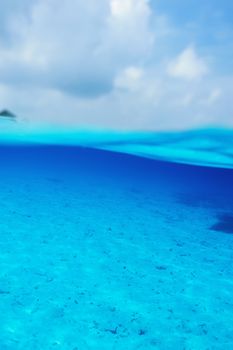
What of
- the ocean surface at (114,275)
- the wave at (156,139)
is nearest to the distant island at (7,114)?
the wave at (156,139)

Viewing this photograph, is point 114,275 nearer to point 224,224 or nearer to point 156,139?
point 224,224

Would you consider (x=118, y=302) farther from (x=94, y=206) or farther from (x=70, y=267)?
(x=94, y=206)

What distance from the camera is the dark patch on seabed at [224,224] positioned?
13.7 m

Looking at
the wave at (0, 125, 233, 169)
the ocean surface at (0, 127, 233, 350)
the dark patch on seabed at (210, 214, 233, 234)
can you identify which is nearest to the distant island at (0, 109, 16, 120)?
the wave at (0, 125, 233, 169)

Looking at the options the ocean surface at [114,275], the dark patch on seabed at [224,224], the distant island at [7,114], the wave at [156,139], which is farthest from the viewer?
the distant island at [7,114]

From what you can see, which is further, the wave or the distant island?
the distant island

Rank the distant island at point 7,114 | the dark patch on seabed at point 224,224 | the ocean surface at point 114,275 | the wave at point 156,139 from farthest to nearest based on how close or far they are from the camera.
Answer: the distant island at point 7,114
the wave at point 156,139
the dark patch on seabed at point 224,224
the ocean surface at point 114,275

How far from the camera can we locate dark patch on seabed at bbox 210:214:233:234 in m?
13.7

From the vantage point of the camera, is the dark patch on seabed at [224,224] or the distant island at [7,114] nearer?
the dark patch on seabed at [224,224]

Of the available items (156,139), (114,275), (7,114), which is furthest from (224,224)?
(7,114)

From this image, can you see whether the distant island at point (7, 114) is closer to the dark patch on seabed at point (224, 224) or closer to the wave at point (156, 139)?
the wave at point (156, 139)

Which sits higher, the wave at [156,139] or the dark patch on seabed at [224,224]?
the wave at [156,139]

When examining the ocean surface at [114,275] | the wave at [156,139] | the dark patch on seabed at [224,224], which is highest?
the wave at [156,139]

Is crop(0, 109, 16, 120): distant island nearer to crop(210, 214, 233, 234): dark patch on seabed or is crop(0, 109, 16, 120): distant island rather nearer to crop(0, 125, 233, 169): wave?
crop(0, 125, 233, 169): wave
